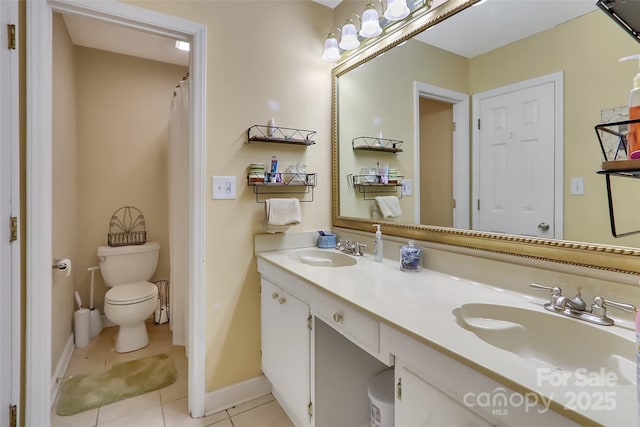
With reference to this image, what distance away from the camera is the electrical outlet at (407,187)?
1.55 meters

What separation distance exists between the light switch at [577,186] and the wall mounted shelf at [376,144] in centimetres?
80

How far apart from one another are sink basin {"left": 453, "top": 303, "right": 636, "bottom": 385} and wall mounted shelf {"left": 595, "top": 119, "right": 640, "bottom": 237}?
27 centimetres

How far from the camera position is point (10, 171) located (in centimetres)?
120

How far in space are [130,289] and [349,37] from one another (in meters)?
2.41

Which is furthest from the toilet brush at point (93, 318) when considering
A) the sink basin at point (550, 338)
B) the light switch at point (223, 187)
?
the sink basin at point (550, 338)

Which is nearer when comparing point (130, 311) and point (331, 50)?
point (331, 50)

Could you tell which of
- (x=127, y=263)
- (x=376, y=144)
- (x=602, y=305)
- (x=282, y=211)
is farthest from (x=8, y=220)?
(x=602, y=305)

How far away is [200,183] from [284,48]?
3.22 feet

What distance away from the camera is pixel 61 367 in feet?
6.50

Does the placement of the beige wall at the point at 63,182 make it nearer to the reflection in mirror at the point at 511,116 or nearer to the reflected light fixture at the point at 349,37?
the reflected light fixture at the point at 349,37

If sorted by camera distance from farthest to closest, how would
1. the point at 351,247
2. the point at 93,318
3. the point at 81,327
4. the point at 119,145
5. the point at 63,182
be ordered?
the point at 119,145, the point at 93,318, the point at 81,327, the point at 63,182, the point at 351,247

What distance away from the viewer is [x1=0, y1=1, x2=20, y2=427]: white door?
1.14 meters

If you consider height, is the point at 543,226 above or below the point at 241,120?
below

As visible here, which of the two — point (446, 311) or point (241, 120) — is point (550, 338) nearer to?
point (446, 311)
